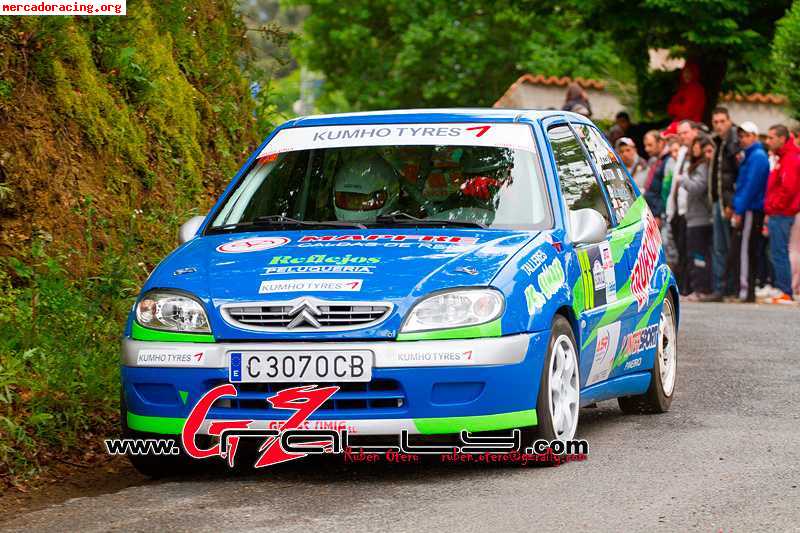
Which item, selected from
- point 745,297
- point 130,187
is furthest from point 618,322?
point 745,297

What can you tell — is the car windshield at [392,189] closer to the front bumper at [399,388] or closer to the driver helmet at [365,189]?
the driver helmet at [365,189]

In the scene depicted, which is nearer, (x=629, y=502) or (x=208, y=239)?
(x=629, y=502)

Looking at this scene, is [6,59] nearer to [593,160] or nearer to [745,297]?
[593,160]

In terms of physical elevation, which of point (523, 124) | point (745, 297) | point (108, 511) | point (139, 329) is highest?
point (523, 124)

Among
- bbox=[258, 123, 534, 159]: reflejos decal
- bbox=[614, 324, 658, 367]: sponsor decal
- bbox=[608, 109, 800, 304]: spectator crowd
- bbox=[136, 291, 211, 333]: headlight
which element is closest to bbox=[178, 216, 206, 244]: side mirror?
bbox=[258, 123, 534, 159]: reflejos decal

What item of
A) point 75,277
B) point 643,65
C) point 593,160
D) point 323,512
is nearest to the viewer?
point 323,512

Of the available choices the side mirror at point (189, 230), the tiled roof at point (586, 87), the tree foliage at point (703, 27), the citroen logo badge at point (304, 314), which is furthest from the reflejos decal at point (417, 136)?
the tiled roof at point (586, 87)

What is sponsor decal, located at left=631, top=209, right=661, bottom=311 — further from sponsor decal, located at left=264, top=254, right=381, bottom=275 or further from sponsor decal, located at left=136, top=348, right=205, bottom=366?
sponsor decal, located at left=136, top=348, right=205, bottom=366

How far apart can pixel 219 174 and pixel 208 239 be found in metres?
5.51

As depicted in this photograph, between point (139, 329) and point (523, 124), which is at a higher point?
point (523, 124)

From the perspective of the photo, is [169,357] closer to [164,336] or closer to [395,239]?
[164,336]

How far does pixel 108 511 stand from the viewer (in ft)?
22.0

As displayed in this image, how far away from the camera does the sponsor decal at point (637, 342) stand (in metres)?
8.91

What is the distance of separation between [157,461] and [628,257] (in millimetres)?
3016
